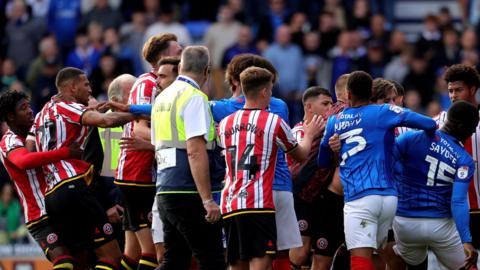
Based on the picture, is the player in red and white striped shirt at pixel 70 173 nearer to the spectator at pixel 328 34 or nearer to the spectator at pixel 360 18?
the spectator at pixel 328 34

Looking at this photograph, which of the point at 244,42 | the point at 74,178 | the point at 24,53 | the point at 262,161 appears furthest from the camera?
the point at 24,53

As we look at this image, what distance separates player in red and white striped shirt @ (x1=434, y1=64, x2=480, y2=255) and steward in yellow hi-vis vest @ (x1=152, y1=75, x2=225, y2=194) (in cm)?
270

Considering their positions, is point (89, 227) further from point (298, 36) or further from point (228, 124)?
point (298, 36)

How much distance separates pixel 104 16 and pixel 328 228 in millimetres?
11051

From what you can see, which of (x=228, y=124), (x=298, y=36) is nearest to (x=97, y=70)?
(x=298, y=36)

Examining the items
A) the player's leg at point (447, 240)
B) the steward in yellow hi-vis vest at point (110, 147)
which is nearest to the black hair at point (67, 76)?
the steward in yellow hi-vis vest at point (110, 147)

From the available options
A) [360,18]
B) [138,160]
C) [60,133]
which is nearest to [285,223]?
[138,160]

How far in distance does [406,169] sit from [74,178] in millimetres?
3400

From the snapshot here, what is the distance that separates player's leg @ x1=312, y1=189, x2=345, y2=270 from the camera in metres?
13.3

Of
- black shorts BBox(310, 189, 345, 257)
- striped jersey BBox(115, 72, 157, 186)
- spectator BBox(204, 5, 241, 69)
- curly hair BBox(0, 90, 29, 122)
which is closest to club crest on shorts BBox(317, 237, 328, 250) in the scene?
black shorts BBox(310, 189, 345, 257)

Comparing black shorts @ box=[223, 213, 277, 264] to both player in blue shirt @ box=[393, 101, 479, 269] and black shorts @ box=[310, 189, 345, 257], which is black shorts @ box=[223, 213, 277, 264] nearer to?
player in blue shirt @ box=[393, 101, 479, 269]

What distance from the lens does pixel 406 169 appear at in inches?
483

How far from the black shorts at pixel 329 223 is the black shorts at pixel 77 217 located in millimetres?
2223

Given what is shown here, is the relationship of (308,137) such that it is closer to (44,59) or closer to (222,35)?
(222,35)
